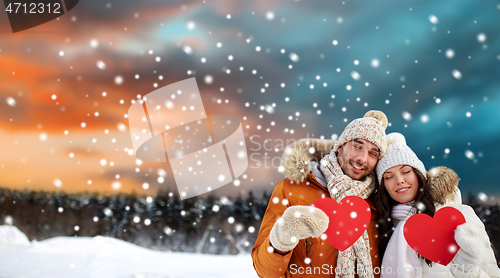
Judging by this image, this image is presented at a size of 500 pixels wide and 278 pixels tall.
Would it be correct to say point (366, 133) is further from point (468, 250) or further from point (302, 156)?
point (468, 250)

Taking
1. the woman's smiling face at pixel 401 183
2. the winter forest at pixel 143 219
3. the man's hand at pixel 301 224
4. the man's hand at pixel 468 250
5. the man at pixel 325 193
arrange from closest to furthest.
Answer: the man's hand at pixel 301 224 → the man's hand at pixel 468 250 → the man at pixel 325 193 → the woman's smiling face at pixel 401 183 → the winter forest at pixel 143 219

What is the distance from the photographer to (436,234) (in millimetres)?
1587

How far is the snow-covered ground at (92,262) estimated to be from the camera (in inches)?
225

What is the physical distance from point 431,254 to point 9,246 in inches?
457

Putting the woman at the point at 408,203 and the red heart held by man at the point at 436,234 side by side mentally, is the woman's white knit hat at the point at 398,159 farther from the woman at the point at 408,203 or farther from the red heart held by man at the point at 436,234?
the red heart held by man at the point at 436,234

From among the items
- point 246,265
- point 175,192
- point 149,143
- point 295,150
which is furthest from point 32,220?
point 295,150

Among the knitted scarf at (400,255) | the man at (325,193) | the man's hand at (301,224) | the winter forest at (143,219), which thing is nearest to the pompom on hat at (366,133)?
the man at (325,193)

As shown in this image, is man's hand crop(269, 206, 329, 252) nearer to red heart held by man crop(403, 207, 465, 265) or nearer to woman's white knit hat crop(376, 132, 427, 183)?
red heart held by man crop(403, 207, 465, 265)

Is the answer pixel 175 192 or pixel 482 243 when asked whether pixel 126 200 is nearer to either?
pixel 175 192

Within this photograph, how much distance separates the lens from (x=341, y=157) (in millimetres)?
2055

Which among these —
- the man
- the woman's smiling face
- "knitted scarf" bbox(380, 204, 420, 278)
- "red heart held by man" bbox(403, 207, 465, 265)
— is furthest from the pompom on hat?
"red heart held by man" bbox(403, 207, 465, 265)

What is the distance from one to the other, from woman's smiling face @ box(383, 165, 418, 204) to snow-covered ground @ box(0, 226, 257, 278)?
521cm

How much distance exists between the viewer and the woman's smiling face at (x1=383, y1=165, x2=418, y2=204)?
1882 millimetres

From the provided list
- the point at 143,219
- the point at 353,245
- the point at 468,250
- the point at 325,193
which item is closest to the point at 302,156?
the point at 325,193
